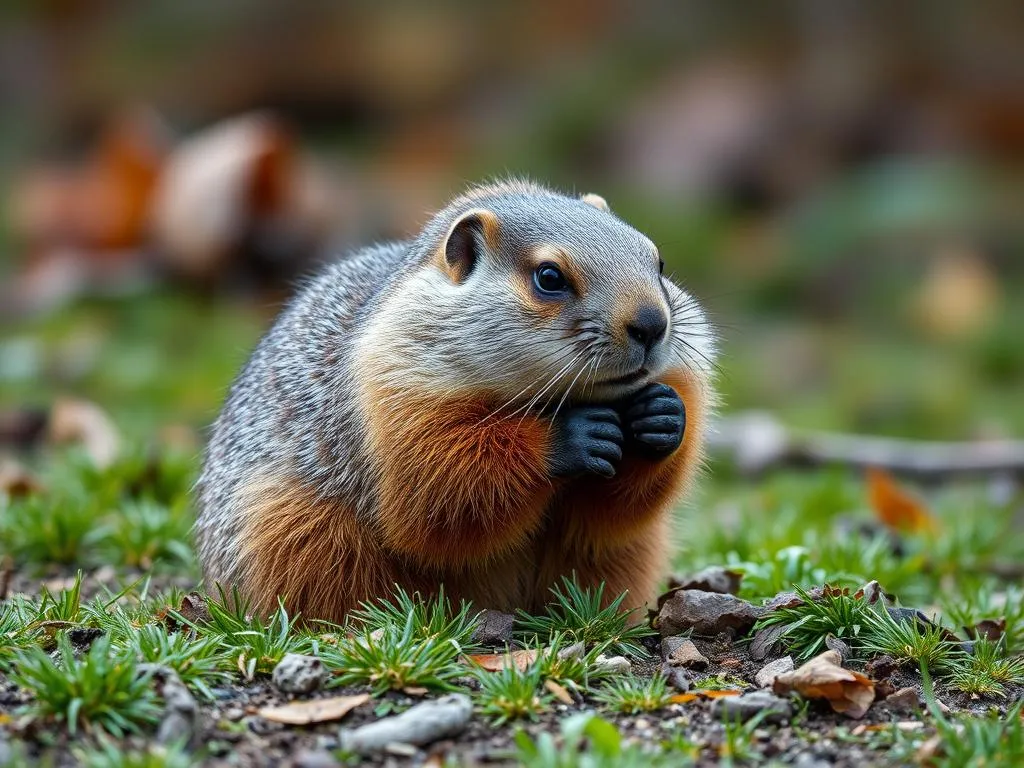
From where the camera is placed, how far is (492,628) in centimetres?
503

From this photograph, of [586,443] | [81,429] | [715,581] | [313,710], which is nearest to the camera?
[313,710]

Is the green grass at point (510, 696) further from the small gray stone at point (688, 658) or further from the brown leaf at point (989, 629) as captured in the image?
the brown leaf at point (989, 629)

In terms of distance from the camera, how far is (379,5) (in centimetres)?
2175

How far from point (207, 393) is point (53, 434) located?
2218 millimetres

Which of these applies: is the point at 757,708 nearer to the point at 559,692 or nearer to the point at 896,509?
the point at 559,692

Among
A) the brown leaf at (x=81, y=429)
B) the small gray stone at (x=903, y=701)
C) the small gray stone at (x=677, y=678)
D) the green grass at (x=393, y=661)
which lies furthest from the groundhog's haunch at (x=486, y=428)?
the brown leaf at (x=81, y=429)

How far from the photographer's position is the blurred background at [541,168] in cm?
1355

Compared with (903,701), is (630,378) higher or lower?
higher

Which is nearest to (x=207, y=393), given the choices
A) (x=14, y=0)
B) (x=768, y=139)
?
(x=768, y=139)

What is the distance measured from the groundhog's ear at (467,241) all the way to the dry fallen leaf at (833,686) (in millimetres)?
2063

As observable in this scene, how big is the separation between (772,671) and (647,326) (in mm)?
1378

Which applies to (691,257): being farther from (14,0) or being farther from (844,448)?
(14,0)

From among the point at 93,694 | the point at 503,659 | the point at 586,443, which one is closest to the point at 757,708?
the point at 503,659

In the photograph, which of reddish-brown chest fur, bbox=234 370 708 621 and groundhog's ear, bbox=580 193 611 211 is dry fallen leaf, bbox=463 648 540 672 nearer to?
reddish-brown chest fur, bbox=234 370 708 621
